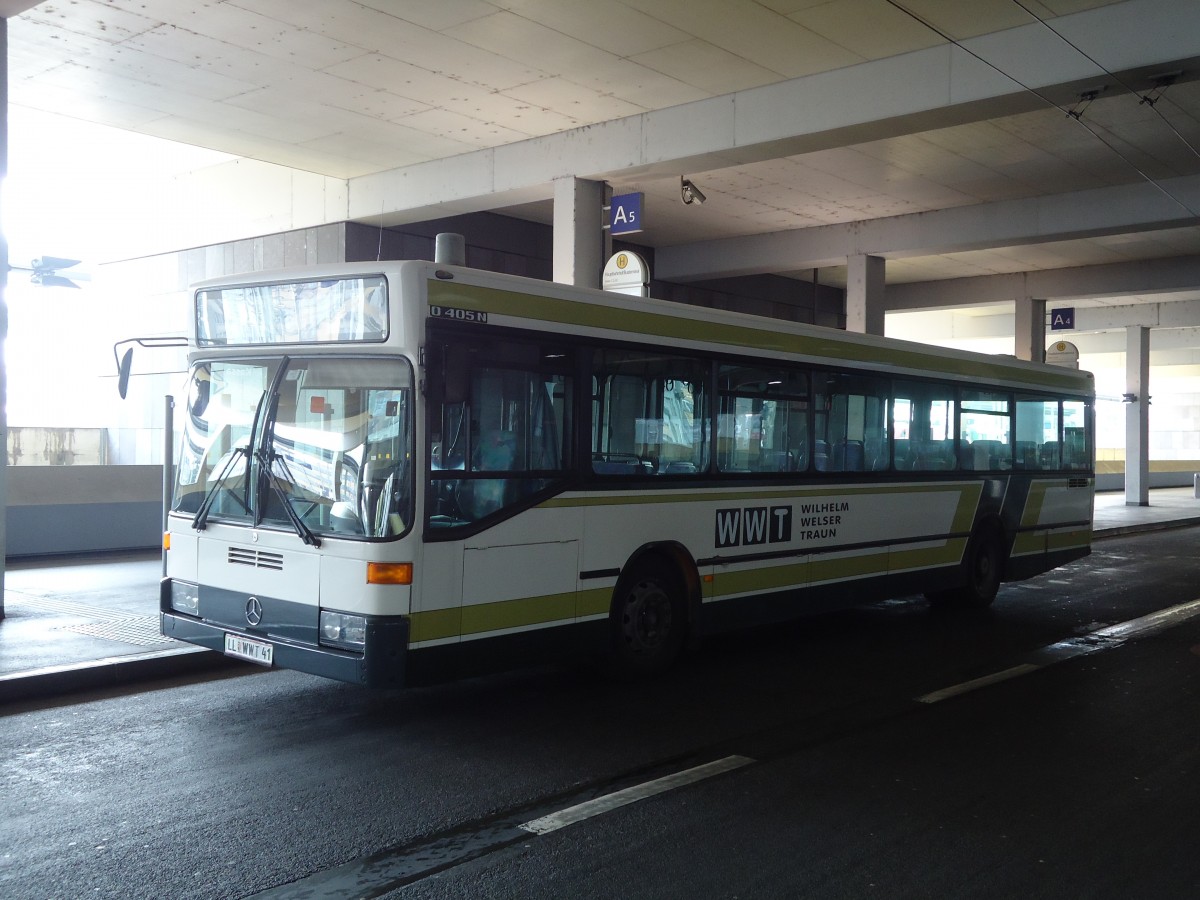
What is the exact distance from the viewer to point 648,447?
8141 mm

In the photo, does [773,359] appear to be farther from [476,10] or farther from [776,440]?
[476,10]

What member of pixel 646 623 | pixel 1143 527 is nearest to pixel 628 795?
pixel 646 623

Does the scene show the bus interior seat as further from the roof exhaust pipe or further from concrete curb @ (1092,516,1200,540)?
concrete curb @ (1092,516,1200,540)

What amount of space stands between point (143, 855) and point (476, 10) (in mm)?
8645

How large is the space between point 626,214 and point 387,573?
9361 millimetres

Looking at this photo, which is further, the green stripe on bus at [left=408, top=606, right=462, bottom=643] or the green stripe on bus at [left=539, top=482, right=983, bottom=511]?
the green stripe on bus at [left=539, top=482, right=983, bottom=511]

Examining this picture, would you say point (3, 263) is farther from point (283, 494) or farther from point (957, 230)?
point (957, 230)

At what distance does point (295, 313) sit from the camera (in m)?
6.94

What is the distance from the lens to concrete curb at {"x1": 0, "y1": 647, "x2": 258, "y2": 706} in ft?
24.8

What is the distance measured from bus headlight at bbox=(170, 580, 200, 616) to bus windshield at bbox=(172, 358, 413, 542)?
1.48ft

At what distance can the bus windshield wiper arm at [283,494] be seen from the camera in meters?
6.55

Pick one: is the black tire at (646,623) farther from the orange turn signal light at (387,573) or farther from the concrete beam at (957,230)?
the concrete beam at (957,230)

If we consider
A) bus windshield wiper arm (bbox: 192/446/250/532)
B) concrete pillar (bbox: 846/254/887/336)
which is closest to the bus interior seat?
bus windshield wiper arm (bbox: 192/446/250/532)

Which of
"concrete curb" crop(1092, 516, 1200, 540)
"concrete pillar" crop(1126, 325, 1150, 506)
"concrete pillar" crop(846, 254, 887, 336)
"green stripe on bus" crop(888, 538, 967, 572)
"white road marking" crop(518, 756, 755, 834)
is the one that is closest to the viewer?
"white road marking" crop(518, 756, 755, 834)
